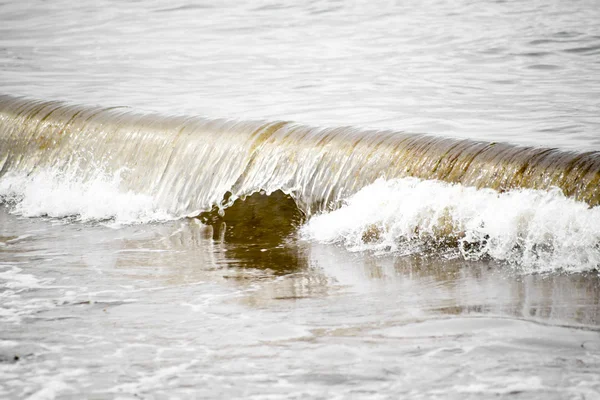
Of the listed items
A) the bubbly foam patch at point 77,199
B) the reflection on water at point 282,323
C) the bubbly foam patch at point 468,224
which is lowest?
the reflection on water at point 282,323

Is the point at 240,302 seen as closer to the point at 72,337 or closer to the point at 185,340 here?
the point at 185,340

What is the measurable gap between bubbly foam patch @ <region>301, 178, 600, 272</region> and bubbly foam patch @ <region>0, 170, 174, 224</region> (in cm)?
176

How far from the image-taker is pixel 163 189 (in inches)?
318

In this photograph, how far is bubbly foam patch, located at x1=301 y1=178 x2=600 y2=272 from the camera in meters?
5.55

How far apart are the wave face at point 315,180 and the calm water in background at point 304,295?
12.9 inches

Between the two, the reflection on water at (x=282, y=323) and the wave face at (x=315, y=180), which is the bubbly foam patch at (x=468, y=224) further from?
the reflection on water at (x=282, y=323)

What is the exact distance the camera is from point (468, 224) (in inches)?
240

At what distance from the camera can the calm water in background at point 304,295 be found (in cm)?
389

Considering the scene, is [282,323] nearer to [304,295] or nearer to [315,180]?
[304,295]

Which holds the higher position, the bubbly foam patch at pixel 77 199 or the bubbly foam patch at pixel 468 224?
the bubbly foam patch at pixel 77 199

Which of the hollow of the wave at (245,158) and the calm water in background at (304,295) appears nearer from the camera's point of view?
the calm water in background at (304,295)

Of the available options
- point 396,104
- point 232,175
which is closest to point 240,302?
point 232,175

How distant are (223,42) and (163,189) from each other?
847 centimetres

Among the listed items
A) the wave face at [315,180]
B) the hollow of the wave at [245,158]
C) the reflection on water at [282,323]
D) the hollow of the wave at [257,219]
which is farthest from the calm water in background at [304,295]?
the hollow of the wave at [245,158]
